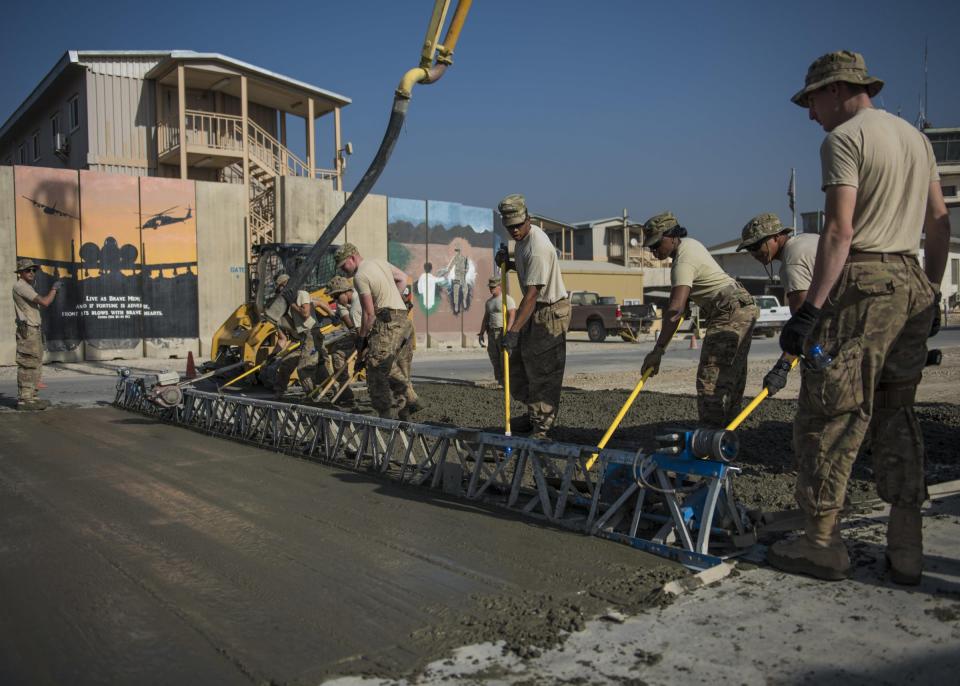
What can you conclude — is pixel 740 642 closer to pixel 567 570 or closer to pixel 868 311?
pixel 567 570

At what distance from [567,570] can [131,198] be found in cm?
1887

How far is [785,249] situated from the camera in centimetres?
511

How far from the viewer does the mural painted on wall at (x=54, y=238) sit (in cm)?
1761

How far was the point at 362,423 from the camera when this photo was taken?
18.9 feet

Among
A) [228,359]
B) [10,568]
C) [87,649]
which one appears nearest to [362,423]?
[10,568]

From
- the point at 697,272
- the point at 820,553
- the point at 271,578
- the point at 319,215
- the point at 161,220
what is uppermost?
the point at 319,215

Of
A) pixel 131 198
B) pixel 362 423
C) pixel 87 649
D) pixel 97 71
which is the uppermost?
pixel 97 71

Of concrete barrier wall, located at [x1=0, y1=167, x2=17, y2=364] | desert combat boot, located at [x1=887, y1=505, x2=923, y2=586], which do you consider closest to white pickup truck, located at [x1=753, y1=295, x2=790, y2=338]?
concrete barrier wall, located at [x1=0, y1=167, x2=17, y2=364]

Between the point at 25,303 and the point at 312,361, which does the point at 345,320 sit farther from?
the point at 25,303

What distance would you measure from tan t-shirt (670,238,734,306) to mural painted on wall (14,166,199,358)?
16.9 meters

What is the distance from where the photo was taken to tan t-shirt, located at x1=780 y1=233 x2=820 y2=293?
497 cm

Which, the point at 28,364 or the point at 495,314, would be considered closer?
the point at 28,364

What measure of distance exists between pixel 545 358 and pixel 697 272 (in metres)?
1.30

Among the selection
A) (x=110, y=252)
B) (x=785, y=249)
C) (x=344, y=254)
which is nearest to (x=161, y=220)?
(x=110, y=252)
